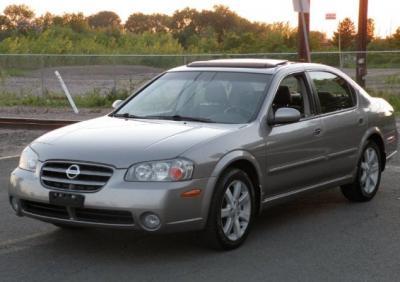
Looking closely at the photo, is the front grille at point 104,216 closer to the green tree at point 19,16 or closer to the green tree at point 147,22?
the green tree at point 19,16

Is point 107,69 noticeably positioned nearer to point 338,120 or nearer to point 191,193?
point 338,120

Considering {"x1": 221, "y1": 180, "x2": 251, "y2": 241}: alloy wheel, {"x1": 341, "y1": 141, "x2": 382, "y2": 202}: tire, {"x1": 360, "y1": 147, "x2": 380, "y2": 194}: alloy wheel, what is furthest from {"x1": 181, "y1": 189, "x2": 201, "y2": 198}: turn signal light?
{"x1": 360, "y1": 147, "x2": 380, "y2": 194}: alloy wheel

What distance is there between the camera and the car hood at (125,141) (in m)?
5.90

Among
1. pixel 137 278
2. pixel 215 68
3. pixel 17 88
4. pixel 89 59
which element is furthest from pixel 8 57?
pixel 137 278

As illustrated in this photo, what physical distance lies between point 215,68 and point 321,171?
1416 mm

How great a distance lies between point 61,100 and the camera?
22781 millimetres

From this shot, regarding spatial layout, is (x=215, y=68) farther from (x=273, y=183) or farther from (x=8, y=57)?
(x=8, y=57)

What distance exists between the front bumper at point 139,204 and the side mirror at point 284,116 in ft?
3.46

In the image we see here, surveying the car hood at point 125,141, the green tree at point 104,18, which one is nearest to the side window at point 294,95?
the car hood at point 125,141

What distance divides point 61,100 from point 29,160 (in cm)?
1677

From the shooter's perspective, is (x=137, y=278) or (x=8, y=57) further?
(x=8, y=57)

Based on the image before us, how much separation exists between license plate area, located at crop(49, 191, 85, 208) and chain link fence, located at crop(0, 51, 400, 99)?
15989 mm

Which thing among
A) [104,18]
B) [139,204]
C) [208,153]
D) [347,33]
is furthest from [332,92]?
[104,18]

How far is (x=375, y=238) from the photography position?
22.2 ft
